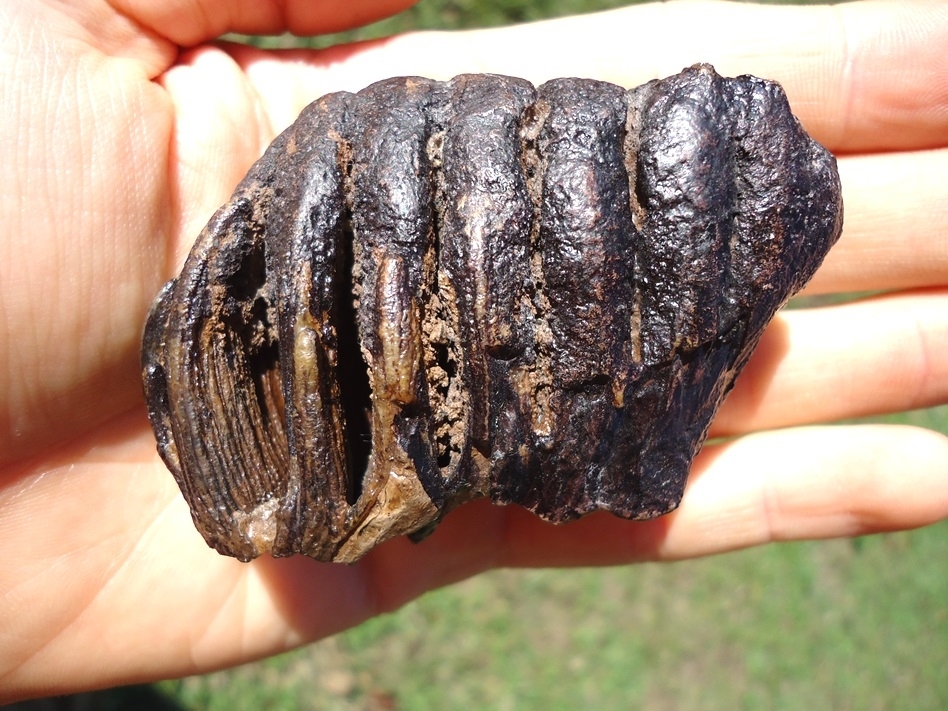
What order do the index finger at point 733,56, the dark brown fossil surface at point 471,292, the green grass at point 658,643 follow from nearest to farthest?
the dark brown fossil surface at point 471,292 → the index finger at point 733,56 → the green grass at point 658,643

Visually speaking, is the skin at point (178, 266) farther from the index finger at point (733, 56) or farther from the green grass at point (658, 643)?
the green grass at point (658, 643)

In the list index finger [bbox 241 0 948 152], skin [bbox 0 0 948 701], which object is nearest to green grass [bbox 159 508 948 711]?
skin [bbox 0 0 948 701]

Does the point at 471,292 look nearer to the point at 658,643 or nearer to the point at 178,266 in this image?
the point at 178,266

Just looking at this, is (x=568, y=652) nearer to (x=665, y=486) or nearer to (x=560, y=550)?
(x=560, y=550)

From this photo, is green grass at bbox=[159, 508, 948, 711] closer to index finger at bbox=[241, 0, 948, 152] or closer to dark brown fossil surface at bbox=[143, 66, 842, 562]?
dark brown fossil surface at bbox=[143, 66, 842, 562]

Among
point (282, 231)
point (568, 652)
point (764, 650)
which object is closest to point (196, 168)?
point (282, 231)

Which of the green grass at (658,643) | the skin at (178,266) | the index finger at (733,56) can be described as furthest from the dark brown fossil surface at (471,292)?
the green grass at (658,643)
